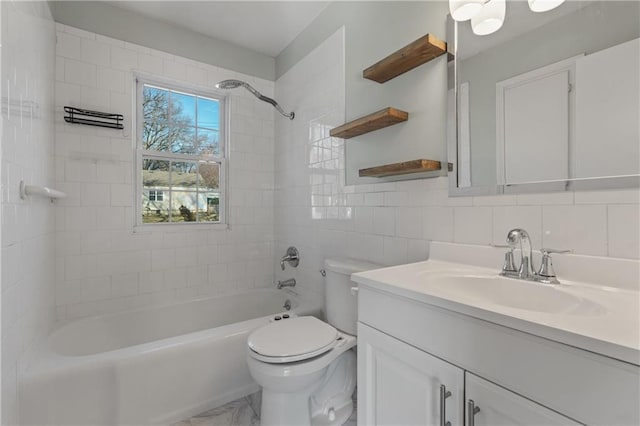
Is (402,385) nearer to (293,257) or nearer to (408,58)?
(408,58)

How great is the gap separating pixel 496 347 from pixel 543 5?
1.20m

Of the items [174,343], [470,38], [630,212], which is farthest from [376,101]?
[174,343]

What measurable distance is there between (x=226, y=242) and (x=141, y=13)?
5.91 feet

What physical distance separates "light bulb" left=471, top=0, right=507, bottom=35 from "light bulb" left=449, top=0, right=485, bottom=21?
27 millimetres

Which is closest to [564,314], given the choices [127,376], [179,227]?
[127,376]

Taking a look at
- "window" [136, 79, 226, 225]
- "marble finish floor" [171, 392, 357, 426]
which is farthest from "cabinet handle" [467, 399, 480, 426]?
"window" [136, 79, 226, 225]

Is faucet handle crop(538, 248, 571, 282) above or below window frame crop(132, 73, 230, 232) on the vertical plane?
below

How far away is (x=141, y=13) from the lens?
2166 mm

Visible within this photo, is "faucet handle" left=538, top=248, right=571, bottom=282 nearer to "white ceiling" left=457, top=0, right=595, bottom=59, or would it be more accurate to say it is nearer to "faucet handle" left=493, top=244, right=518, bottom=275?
"faucet handle" left=493, top=244, right=518, bottom=275

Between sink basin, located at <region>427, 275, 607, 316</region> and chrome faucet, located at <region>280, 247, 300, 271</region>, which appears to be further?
chrome faucet, located at <region>280, 247, 300, 271</region>

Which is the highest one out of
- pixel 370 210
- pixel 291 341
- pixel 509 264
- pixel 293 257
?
pixel 370 210

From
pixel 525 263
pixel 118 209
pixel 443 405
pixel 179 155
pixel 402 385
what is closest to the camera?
pixel 443 405

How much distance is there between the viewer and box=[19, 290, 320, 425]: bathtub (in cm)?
127

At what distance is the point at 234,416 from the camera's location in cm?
157
